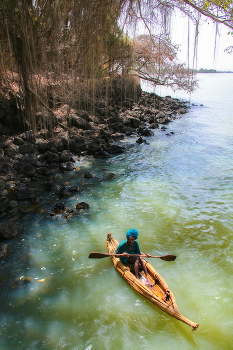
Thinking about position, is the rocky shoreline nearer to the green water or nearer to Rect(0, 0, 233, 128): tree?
the green water

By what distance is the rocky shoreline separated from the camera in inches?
310

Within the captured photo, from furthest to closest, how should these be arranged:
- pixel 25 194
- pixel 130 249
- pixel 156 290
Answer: pixel 25 194 < pixel 130 249 < pixel 156 290

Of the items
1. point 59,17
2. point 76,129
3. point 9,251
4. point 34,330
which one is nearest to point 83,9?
point 59,17

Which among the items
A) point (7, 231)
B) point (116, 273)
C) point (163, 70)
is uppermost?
point (163, 70)

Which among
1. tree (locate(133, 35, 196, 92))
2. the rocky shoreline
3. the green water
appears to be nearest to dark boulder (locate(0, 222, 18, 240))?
the rocky shoreline

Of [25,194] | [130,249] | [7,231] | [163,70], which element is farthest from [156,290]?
[163,70]

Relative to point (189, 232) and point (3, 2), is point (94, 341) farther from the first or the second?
point (3, 2)

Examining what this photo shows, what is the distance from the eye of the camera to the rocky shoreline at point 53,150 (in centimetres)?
787

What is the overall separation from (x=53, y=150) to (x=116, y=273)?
7324 millimetres

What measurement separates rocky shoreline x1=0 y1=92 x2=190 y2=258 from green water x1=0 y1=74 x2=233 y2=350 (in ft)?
1.95

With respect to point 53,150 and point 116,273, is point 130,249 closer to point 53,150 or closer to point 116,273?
point 116,273

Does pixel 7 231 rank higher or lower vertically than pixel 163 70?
lower

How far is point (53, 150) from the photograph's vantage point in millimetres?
11031

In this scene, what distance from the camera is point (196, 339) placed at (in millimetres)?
3686
